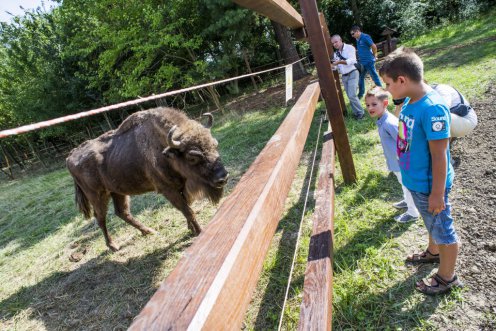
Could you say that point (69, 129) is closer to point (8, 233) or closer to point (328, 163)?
point (8, 233)

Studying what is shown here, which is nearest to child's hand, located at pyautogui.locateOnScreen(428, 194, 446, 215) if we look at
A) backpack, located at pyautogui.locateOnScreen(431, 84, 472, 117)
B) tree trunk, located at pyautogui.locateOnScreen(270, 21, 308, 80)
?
backpack, located at pyautogui.locateOnScreen(431, 84, 472, 117)

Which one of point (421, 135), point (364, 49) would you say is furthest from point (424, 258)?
point (364, 49)

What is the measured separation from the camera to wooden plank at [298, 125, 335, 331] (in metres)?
1.52

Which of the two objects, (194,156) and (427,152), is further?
(194,156)

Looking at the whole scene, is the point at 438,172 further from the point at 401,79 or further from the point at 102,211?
the point at 102,211

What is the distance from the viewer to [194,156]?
12.2 feet

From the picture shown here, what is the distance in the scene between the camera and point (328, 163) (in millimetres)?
3627

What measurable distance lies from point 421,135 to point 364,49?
23.3 ft

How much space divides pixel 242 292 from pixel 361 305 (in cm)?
177

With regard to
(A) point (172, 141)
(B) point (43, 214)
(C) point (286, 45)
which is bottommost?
(B) point (43, 214)

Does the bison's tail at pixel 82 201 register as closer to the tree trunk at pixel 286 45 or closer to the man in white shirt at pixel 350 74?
the man in white shirt at pixel 350 74

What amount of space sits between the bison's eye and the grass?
54.0 inches

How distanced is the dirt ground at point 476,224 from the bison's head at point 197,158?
254 cm

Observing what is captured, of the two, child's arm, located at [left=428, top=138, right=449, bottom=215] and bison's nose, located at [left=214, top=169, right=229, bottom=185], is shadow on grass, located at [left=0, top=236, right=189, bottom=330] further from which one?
child's arm, located at [left=428, top=138, right=449, bottom=215]
